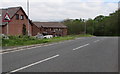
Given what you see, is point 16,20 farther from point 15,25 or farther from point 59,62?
point 59,62

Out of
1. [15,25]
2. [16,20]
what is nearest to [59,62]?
[15,25]

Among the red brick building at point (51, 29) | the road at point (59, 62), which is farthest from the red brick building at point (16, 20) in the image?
the road at point (59, 62)

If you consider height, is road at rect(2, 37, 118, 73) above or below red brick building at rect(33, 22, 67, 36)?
below

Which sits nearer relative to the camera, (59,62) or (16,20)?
(59,62)

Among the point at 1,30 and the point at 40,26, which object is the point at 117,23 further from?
the point at 40,26

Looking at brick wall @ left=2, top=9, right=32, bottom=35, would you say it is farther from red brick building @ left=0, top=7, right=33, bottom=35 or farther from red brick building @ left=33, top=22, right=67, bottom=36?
red brick building @ left=33, top=22, right=67, bottom=36

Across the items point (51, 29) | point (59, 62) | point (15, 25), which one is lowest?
point (59, 62)

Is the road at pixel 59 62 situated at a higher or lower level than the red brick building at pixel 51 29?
lower

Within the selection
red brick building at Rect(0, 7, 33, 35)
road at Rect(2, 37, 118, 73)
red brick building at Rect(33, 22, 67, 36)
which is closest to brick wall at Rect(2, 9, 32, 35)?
red brick building at Rect(0, 7, 33, 35)

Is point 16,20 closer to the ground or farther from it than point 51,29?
farther from it

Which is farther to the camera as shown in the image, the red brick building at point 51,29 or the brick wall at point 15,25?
the red brick building at point 51,29

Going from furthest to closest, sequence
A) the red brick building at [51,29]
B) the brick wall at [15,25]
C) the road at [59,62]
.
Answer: the red brick building at [51,29] → the brick wall at [15,25] → the road at [59,62]

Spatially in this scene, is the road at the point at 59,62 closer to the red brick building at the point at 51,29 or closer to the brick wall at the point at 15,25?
the brick wall at the point at 15,25

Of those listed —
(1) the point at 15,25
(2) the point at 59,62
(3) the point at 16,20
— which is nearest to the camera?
(2) the point at 59,62
